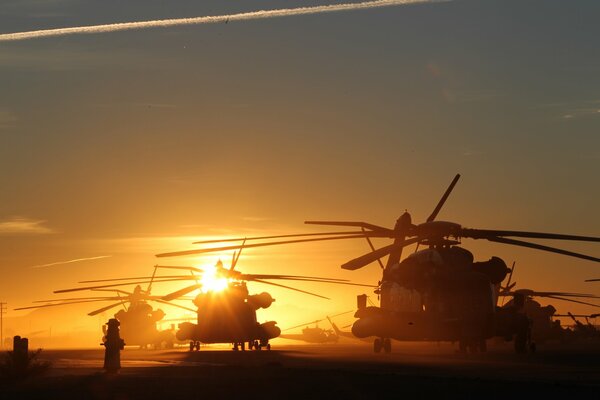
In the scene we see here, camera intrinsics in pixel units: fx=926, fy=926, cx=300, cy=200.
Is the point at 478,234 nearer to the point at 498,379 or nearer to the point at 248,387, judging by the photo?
the point at 498,379

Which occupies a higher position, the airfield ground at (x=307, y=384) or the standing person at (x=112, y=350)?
the standing person at (x=112, y=350)

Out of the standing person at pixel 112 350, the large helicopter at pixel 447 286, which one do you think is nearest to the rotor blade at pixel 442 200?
the large helicopter at pixel 447 286

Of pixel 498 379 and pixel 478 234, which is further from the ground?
pixel 478 234

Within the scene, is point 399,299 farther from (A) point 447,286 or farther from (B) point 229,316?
(B) point 229,316

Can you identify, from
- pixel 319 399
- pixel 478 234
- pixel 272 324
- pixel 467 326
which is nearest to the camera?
pixel 319 399

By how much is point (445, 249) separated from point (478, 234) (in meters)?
3.54

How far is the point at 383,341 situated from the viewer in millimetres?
65250

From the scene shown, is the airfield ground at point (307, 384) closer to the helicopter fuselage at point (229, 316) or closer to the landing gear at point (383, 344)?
the landing gear at point (383, 344)

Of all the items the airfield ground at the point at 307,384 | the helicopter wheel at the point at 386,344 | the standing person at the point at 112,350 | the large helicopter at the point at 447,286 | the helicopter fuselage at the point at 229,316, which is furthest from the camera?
the helicopter fuselage at the point at 229,316

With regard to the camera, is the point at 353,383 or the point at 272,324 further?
the point at 272,324

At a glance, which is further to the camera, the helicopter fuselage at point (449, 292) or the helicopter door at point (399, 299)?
the helicopter door at point (399, 299)

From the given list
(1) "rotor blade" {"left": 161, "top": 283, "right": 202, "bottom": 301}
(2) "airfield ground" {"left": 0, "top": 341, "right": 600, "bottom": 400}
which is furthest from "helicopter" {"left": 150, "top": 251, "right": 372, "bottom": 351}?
(2) "airfield ground" {"left": 0, "top": 341, "right": 600, "bottom": 400}

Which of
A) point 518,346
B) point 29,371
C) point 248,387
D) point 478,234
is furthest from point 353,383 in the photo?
point 518,346

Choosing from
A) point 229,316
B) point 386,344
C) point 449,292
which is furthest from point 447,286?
point 229,316
